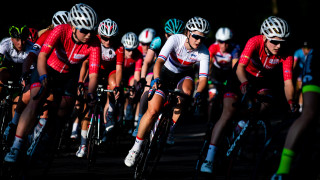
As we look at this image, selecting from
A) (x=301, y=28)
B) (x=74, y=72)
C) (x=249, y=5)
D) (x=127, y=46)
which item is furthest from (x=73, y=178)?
(x=301, y=28)

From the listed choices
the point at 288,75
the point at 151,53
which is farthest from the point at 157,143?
the point at 151,53

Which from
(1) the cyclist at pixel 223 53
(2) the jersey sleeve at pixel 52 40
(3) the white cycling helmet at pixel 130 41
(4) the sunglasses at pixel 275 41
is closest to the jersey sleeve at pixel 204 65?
(4) the sunglasses at pixel 275 41

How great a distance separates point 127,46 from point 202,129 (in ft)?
12.0

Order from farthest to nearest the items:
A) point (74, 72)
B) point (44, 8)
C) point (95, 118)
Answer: point (44, 8)
point (95, 118)
point (74, 72)

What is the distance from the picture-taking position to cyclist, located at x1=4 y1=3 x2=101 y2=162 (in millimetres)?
6750

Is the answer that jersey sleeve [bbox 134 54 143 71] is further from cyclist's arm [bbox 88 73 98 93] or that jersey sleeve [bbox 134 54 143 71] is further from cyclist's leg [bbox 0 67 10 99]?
cyclist's arm [bbox 88 73 98 93]

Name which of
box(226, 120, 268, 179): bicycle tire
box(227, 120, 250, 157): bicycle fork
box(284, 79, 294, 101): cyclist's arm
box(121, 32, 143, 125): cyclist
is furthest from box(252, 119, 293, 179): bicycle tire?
box(121, 32, 143, 125): cyclist

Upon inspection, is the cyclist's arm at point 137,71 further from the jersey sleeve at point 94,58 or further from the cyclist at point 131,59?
the jersey sleeve at point 94,58

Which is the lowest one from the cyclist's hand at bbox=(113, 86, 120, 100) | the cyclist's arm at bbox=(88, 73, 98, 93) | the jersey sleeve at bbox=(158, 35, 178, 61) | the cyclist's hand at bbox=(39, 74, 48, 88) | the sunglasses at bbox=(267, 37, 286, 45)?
the cyclist's hand at bbox=(113, 86, 120, 100)

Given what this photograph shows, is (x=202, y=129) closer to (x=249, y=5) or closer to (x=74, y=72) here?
(x=74, y=72)

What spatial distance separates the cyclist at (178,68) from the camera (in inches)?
300

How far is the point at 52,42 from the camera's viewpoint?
7.04 meters

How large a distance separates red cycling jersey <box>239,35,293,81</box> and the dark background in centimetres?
893

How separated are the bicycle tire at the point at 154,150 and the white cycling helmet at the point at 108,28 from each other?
332cm
